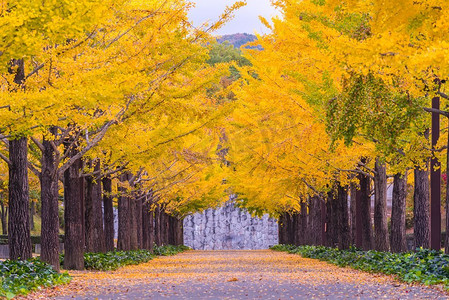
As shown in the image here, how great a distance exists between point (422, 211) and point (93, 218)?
36.5ft

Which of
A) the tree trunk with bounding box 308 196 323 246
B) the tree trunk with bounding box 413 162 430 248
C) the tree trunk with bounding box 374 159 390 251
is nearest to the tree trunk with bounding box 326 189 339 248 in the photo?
the tree trunk with bounding box 308 196 323 246

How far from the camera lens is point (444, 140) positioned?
2053 cm

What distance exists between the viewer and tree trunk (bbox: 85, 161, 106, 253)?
78.2 ft

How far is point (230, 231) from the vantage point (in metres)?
83.5

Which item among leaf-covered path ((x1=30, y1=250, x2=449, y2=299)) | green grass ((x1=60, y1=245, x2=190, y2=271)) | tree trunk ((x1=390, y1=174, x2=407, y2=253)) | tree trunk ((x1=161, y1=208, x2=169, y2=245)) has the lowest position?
tree trunk ((x1=161, y1=208, x2=169, y2=245))

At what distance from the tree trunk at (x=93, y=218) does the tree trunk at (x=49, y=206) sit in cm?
541

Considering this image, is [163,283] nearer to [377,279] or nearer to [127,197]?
[377,279]

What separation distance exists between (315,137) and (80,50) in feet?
28.0

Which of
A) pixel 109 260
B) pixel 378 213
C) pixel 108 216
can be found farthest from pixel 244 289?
pixel 108 216

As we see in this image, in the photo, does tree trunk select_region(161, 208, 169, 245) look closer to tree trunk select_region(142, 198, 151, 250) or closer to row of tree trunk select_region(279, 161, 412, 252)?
tree trunk select_region(142, 198, 151, 250)

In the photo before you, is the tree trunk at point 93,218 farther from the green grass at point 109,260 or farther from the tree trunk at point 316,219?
the tree trunk at point 316,219

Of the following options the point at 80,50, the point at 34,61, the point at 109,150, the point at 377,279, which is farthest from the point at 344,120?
the point at 109,150

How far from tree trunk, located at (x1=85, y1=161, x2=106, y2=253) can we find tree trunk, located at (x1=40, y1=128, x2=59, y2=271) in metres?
5.41

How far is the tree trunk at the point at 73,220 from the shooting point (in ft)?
65.9
